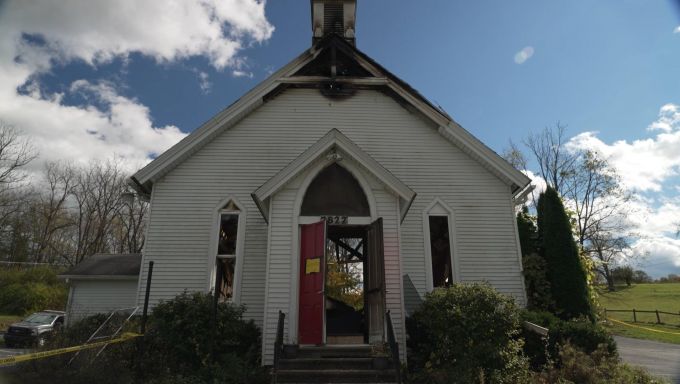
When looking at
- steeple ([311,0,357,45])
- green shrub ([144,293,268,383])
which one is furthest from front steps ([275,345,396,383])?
steeple ([311,0,357,45])

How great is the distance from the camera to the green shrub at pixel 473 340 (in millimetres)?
7703

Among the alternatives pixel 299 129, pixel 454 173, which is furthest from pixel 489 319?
pixel 299 129

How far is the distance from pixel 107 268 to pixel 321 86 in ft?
38.6

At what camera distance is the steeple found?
15.0 meters

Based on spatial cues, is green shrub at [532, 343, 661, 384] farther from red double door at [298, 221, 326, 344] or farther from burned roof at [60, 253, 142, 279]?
burned roof at [60, 253, 142, 279]

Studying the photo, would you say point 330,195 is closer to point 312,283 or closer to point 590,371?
point 312,283

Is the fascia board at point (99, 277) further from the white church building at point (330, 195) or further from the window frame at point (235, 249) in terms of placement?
the window frame at point (235, 249)

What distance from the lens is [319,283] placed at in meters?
8.16

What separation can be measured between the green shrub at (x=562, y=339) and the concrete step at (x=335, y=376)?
13.3ft

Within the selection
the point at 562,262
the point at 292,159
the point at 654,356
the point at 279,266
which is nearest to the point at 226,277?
the point at 279,266

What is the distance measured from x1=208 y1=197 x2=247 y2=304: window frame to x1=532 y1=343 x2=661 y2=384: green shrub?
709 cm

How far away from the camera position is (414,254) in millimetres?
11188

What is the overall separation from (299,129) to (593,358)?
9145 mm

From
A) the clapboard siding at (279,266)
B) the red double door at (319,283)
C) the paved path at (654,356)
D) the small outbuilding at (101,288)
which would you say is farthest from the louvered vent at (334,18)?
the paved path at (654,356)
